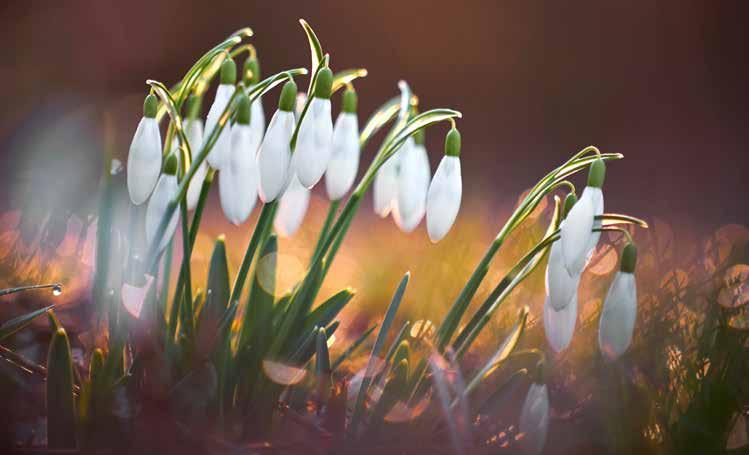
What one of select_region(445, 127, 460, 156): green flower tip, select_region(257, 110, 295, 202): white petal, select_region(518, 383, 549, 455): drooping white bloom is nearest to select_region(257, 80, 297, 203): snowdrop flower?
select_region(257, 110, 295, 202): white petal

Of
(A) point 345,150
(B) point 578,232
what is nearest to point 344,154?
(A) point 345,150

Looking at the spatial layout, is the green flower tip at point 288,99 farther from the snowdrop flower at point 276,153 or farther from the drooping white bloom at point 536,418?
the drooping white bloom at point 536,418

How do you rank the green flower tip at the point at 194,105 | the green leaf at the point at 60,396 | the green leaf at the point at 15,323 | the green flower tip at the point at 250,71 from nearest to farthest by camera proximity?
the green leaf at the point at 60,396 < the green leaf at the point at 15,323 < the green flower tip at the point at 250,71 < the green flower tip at the point at 194,105

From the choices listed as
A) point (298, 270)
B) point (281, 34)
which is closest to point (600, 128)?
point (281, 34)

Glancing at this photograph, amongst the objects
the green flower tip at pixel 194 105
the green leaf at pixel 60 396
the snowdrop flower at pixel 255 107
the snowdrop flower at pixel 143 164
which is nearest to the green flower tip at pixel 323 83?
the snowdrop flower at pixel 255 107

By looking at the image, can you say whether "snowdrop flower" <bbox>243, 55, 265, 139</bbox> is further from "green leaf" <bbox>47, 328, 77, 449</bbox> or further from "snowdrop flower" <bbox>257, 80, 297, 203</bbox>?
"green leaf" <bbox>47, 328, 77, 449</bbox>

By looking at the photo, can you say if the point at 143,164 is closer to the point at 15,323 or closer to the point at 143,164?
the point at 143,164

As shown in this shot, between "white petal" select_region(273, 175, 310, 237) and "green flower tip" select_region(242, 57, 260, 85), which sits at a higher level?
"green flower tip" select_region(242, 57, 260, 85)
